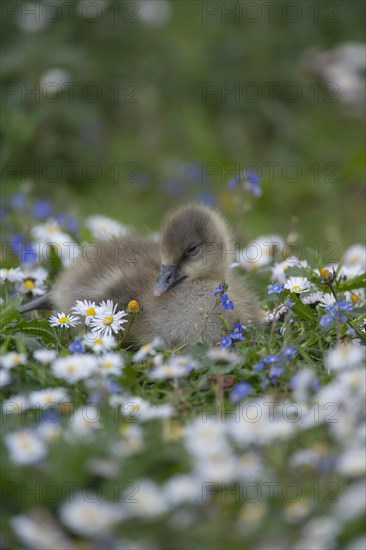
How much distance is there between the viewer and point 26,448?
2521 mm

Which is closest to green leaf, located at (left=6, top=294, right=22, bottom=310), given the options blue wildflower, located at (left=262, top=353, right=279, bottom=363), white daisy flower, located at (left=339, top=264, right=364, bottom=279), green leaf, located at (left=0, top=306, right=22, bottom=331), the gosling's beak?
green leaf, located at (left=0, top=306, right=22, bottom=331)

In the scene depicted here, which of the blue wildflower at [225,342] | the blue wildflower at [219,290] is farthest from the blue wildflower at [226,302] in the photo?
the blue wildflower at [225,342]

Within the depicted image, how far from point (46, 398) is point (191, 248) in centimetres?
113

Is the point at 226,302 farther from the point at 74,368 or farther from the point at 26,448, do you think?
the point at 26,448

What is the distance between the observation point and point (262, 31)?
734cm

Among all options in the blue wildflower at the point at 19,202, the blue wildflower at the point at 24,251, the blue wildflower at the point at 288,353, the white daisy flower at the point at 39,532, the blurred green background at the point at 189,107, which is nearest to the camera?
the white daisy flower at the point at 39,532

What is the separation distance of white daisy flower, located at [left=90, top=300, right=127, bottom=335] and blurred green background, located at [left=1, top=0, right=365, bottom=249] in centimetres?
237

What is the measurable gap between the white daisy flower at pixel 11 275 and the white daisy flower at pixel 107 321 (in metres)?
0.54

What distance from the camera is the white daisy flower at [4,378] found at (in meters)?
2.97

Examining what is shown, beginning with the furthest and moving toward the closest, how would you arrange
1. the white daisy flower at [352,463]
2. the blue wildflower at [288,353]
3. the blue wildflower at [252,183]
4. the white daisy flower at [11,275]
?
the blue wildflower at [252,183], the white daisy flower at [11,275], the blue wildflower at [288,353], the white daisy flower at [352,463]

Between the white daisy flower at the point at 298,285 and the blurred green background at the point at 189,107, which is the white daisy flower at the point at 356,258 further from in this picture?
the blurred green background at the point at 189,107

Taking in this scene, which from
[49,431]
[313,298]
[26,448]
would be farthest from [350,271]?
[26,448]

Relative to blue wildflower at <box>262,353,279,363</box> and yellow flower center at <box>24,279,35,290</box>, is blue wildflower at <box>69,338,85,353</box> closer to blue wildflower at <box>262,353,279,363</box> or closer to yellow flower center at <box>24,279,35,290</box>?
blue wildflower at <box>262,353,279,363</box>

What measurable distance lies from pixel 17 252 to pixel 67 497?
6.86ft
